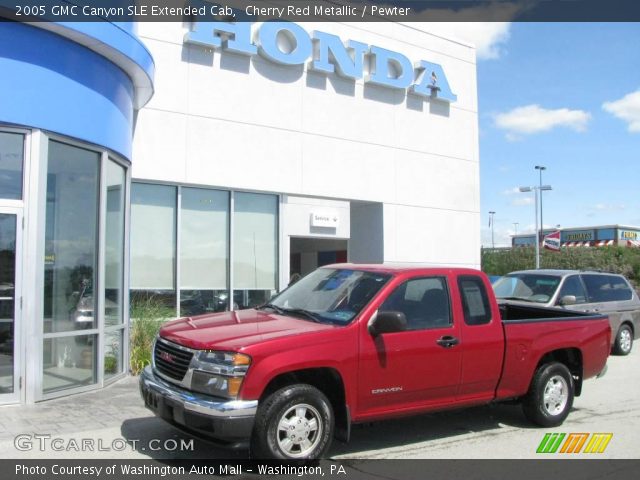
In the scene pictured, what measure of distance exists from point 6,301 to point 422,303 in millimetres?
4966

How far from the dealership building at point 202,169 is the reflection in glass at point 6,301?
2cm

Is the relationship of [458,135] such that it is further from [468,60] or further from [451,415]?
[451,415]

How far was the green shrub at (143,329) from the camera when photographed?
396 inches

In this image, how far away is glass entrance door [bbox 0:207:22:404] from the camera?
25.2 ft

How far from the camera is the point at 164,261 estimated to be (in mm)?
12164

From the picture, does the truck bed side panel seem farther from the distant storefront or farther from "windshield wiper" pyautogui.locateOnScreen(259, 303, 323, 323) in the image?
the distant storefront

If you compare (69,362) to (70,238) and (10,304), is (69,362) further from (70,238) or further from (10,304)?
(70,238)

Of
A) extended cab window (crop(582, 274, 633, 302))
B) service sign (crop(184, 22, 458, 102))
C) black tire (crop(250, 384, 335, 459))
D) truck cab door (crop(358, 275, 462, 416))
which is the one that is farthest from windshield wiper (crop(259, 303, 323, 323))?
extended cab window (crop(582, 274, 633, 302))

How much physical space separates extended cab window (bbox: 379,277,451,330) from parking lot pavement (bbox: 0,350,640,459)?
1.29 m

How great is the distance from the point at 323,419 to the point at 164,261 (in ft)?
23.9

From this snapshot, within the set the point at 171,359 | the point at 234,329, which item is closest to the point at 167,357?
the point at 171,359

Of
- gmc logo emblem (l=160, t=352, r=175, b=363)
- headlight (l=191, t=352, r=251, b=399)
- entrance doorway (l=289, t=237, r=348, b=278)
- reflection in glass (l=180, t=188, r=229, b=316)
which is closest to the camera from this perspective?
headlight (l=191, t=352, r=251, b=399)

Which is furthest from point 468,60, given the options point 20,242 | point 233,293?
point 20,242

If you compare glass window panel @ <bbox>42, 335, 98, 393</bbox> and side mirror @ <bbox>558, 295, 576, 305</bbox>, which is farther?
side mirror @ <bbox>558, 295, 576, 305</bbox>
